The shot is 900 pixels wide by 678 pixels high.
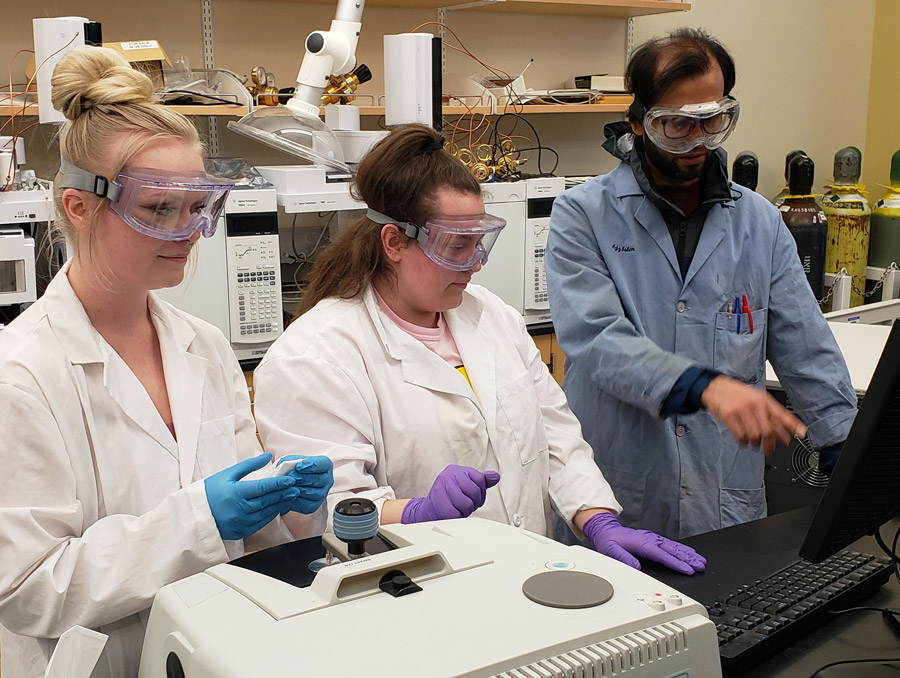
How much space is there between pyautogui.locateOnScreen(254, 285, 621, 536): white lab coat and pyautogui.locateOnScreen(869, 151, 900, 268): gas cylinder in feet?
8.84

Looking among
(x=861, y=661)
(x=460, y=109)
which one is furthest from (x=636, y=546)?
(x=460, y=109)

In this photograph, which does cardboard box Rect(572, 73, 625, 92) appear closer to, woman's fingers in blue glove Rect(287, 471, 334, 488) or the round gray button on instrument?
woman's fingers in blue glove Rect(287, 471, 334, 488)

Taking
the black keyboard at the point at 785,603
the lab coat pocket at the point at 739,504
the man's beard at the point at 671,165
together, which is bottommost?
the lab coat pocket at the point at 739,504

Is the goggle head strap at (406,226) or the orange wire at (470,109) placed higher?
the orange wire at (470,109)

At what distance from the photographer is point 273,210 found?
2.68 m

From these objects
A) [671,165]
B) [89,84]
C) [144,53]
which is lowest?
[671,165]

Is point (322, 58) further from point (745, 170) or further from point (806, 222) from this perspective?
point (806, 222)

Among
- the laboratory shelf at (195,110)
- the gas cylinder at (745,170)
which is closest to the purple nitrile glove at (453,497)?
the laboratory shelf at (195,110)

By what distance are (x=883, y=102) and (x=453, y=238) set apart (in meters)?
3.95

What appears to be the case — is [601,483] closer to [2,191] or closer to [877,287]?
[2,191]

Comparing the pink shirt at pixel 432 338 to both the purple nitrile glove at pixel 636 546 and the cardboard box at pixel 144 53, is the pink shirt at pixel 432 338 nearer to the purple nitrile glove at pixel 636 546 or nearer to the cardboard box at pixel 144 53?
the purple nitrile glove at pixel 636 546

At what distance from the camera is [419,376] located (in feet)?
5.08

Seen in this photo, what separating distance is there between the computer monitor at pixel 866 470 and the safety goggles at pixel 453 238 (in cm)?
76

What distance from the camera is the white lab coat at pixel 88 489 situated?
1074 millimetres
